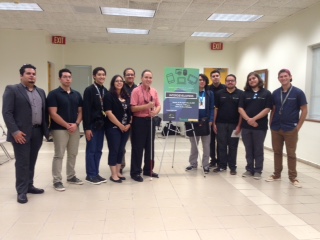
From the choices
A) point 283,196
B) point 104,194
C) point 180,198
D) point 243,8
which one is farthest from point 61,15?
point 283,196

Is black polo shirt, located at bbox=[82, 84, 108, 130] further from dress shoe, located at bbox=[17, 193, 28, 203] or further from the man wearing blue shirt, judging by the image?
the man wearing blue shirt

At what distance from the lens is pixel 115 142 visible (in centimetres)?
394

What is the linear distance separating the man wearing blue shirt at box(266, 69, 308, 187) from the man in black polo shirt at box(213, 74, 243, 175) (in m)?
0.57

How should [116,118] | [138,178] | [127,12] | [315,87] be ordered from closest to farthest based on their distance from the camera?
1. [116,118]
2. [138,178]
3. [315,87]
4. [127,12]

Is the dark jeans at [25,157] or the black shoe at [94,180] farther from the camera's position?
the black shoe at [94,180]

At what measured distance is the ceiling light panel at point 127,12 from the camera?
6.04 meters

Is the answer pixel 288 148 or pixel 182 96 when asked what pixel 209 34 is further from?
pixel 288 148

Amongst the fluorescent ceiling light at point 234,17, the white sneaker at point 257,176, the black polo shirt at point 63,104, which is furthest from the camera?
the fluorescent ceiling light at point 234,17

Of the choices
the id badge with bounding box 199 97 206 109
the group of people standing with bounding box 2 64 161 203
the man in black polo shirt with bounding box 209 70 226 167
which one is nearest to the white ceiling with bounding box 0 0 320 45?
the man in black polo shirt with bounding box 209 70 226 167

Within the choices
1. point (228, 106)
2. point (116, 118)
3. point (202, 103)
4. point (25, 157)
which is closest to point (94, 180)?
point (116, 118)

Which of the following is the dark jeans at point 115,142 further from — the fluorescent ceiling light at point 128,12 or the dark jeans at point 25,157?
the fluorescent ceiling light at point 128,12

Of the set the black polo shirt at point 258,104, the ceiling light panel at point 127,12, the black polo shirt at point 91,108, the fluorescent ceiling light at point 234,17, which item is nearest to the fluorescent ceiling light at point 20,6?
the ceiling light panel at point 127,12

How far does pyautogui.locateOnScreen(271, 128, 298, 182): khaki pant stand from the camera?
12.9 ft

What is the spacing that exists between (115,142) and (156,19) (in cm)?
377
